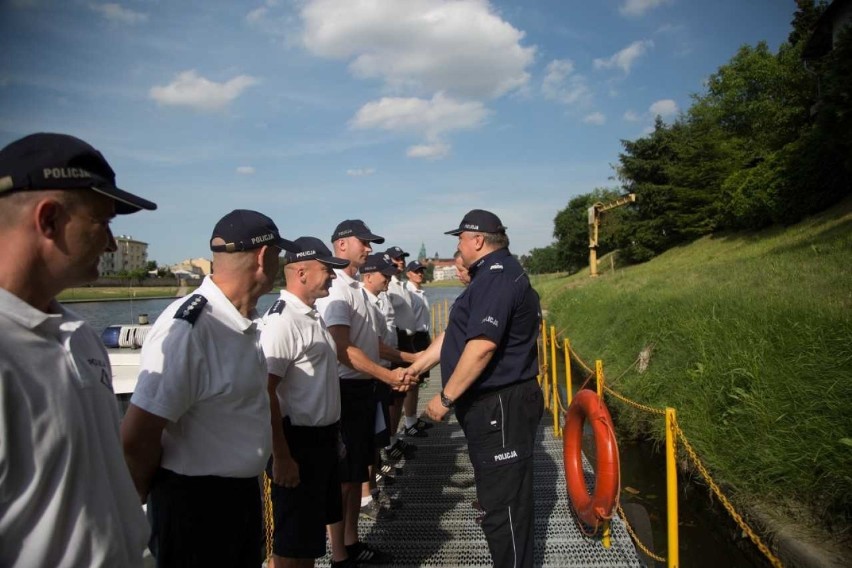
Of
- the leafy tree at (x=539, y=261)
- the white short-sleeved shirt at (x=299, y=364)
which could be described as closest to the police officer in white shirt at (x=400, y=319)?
the white short-sleeved shirt at (x=299, y=364)

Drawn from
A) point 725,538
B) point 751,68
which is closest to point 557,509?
point 725,538

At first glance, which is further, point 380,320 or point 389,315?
point 389,315

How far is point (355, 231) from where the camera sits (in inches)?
164

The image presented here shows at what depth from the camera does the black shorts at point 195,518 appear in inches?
73.9

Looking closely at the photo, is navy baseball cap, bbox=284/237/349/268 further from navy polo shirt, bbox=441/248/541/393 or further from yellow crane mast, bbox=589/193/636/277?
yellow crane mast, bbox=589/193/636/277

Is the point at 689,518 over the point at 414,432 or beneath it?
beneath

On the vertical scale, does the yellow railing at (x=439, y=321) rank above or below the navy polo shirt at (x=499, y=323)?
below

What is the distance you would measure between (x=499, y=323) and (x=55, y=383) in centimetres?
196

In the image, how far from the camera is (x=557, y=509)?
13.6ft

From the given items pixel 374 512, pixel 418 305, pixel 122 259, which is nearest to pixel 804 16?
pixel 418 305

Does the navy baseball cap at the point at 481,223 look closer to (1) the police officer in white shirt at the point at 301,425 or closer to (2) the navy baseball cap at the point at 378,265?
(1) the police officer in white shirt at the point at 301,425

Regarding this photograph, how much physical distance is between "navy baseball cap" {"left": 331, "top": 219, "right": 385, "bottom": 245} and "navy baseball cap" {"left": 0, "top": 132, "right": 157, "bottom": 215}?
2.85 meters

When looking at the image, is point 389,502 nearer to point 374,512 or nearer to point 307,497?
point 374,512

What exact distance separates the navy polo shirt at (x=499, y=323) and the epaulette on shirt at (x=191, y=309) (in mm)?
1323
